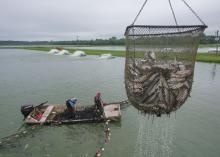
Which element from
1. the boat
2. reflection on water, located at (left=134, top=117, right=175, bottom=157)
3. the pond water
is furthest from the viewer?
the boat

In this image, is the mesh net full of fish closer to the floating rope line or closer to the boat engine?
the floating rope line

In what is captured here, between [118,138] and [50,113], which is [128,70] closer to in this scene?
[118,138]

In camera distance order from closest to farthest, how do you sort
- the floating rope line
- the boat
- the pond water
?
the floating rope line
the pond water
the boat

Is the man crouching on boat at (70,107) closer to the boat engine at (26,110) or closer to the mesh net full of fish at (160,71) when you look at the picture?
the boat engine at (26,110)

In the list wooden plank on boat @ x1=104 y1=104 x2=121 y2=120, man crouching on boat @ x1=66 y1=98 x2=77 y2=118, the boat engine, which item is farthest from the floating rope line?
the boat engine

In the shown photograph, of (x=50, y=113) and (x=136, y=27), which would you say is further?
(x=50, y=113)

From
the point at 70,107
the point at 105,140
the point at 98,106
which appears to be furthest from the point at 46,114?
the point at 105,140

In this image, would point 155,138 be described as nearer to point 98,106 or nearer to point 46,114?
point 98,106

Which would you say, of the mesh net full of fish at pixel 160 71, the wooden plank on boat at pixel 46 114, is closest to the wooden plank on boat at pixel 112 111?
the wooden plank on boat at pixel 46 114

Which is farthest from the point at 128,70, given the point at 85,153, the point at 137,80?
the point at 85,153
